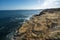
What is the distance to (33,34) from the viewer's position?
51.5ft

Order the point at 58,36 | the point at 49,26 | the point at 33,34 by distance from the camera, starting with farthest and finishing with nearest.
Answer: the point at 49,26 → the point at 33,34 → the point at 58,36

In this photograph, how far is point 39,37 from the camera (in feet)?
48.2

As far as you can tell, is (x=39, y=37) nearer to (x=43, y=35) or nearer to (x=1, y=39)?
(x=43, y=35)

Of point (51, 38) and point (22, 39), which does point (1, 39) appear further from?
point (51, 38)

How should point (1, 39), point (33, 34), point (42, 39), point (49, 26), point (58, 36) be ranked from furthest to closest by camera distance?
point (1, 39), point (49, 26), point (33, 34), point (42, 39), point (58, 36)

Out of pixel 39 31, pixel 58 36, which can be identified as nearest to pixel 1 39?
pixel 39 31

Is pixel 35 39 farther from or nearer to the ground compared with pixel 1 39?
farther from the ground

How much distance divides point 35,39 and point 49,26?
4496 mm

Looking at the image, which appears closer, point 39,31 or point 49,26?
point 39,31

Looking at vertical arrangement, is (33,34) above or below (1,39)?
above

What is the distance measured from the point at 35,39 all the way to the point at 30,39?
0.61m

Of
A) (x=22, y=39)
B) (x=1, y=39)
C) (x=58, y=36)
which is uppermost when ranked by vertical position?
(x=58, y=36)

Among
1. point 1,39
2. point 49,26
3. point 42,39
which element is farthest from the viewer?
Answer: point 1,39


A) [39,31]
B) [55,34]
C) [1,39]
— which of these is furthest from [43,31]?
[1,39]
